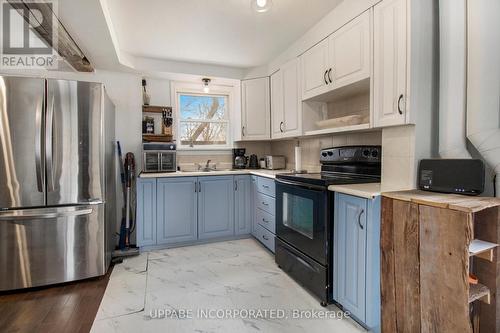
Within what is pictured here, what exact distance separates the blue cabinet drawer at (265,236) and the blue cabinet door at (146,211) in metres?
1.27

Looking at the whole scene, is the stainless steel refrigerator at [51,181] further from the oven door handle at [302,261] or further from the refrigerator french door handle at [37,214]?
the oven door handle at [302,261]

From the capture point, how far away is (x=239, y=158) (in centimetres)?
381

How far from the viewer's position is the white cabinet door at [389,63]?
5.25ft

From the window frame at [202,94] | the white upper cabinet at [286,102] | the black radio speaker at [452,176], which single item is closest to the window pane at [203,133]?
the window frame at [202,94]

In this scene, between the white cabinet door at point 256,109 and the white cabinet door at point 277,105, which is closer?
the white cabinet door at point 277,105

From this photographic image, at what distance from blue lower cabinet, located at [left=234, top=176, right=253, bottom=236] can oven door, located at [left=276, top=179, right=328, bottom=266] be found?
0.88m

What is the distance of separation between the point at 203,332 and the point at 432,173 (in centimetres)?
176

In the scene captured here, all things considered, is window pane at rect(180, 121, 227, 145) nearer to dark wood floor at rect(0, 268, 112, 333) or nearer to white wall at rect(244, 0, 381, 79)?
white wall at rect(244, 0, 381, 79)

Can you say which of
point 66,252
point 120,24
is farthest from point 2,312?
point 120,24

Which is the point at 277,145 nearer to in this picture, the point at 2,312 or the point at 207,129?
the point at 207,129

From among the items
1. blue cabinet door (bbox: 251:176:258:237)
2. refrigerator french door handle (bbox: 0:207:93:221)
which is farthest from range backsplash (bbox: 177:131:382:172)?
refrigerator french door handle (bbox: 0:207:93:221)

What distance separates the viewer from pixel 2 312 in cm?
191

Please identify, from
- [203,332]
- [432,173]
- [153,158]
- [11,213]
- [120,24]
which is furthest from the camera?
[153,158]

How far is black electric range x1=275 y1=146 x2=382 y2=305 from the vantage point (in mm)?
1878
